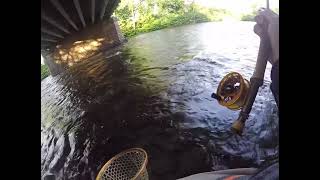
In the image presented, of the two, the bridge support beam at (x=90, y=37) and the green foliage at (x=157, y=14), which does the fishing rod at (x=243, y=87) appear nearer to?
the green foliage at (x=157, y=14)

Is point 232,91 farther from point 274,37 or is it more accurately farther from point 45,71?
point 45,71

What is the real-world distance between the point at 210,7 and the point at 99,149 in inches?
25.2

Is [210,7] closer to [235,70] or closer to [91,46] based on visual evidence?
[235,70]

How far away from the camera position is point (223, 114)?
1583 millimetres

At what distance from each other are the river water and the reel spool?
0.07ft

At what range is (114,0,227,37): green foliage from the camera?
5.31 feet

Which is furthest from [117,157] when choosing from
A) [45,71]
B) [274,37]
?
[274,37]

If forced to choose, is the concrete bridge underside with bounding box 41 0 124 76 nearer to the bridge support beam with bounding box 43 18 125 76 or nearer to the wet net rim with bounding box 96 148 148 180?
the bridge support beam with bounding box 43 18 125 76

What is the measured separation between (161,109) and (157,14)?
0.34m

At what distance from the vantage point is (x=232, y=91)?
1584mm

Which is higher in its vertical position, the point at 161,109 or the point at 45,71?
the point at 45,71
